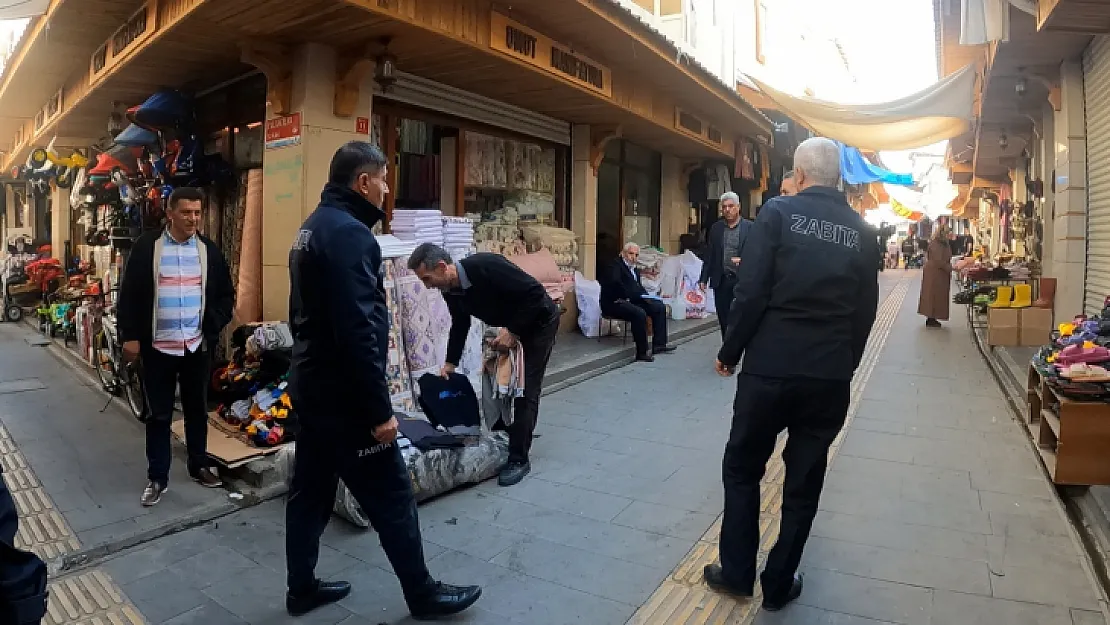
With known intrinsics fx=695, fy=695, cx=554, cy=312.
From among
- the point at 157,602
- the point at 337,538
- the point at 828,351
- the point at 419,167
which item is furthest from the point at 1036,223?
the point at 157,602

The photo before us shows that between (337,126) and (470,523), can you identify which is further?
(337,126)

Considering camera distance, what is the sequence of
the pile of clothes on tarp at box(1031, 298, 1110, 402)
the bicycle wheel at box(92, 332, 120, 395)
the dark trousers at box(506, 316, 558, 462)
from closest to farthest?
1. the pile of clothes on tarp at box(1031, 298, 1110, 402)
2. the dark trousers at box(506, 316, 558, 462)
3. the bicycle wheel at box(92, 332, 120, 395)

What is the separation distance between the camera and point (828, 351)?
9.13ft

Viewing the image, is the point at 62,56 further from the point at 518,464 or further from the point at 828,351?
the point at 828,351

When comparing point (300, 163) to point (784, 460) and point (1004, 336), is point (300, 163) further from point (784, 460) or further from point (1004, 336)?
point (1004, 336)

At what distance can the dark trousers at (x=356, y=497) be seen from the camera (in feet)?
8.97

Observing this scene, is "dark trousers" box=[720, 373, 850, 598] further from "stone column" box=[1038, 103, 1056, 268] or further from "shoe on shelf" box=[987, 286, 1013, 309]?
"stone column" box=[1038, 103, 1056, 268]

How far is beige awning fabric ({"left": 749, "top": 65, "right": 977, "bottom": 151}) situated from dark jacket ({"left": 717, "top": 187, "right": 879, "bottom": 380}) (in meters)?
7.15

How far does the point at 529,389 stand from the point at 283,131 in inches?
119

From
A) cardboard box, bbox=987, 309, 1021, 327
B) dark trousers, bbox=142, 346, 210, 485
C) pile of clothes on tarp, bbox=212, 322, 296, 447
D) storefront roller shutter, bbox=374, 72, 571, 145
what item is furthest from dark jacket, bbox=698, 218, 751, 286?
dark trousers, bbox=142, 346, 210, 485

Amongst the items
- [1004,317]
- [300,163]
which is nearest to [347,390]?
[300,163]

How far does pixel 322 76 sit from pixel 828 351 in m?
4.52

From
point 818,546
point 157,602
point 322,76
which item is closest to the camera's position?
point 157,602

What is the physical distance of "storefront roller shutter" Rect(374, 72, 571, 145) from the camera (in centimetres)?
663
